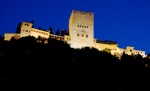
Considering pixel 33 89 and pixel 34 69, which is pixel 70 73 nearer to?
pixel 34 69

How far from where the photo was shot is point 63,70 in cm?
4134

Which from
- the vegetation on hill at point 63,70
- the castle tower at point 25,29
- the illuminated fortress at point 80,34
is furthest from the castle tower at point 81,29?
the vegetation on hill at point 63,70

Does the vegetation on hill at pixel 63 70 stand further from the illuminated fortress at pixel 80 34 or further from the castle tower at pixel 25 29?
the illuminated fortress at pixel 80 34

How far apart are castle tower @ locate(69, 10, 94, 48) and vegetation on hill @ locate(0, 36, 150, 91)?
20946 millimetres

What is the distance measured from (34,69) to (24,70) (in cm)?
180

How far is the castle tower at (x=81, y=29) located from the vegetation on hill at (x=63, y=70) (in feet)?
68.7

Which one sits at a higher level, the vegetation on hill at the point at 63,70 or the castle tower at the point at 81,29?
the castle tower at the point at 81,29

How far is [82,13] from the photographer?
76188 mm

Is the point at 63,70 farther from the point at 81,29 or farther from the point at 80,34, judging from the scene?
the point at 81,29

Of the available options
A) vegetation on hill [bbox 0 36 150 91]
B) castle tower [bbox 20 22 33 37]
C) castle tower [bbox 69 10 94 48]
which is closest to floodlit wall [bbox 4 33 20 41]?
castle tower [bbox 20 22 33 37]

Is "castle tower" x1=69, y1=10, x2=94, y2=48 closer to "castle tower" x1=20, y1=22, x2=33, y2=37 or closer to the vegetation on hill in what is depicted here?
"castle tower" x1=20, y1=22, x2=33, y2=37

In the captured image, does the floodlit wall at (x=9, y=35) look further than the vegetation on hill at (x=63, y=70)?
Yes

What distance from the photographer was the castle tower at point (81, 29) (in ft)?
236

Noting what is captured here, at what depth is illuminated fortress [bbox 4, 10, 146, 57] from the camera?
2670 inches
